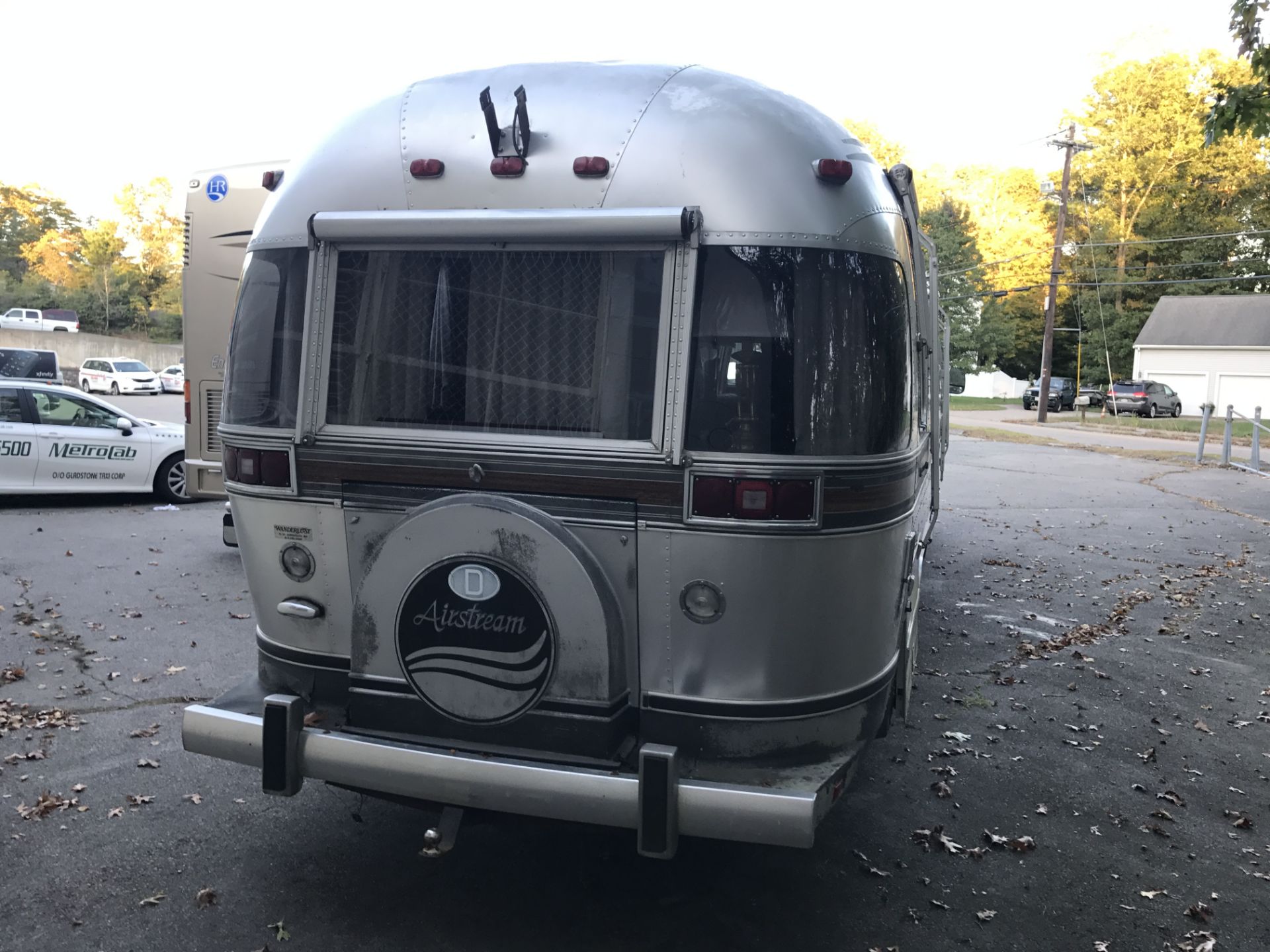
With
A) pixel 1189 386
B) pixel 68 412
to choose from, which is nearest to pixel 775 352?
pixel 68 412

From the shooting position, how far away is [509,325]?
368 centimetres

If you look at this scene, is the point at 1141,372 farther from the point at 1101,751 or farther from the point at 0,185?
the point at 0,185

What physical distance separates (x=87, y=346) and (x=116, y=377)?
1986 cm

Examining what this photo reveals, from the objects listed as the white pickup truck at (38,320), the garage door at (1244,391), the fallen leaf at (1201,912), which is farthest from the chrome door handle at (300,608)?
the white pickup truck at (38,320)

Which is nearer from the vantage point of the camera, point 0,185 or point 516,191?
point 516,191

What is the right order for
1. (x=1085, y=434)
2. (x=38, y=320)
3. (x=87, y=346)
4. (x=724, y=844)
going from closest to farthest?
(x=724, y=844) < (x=1085, y=434) < (x=87, y=346) < (x=38, y=320)

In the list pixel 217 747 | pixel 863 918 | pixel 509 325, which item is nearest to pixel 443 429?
pixel 509 325

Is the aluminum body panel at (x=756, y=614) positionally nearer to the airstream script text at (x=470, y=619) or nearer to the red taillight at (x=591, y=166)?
the airstream script text at (x=470, y=619)

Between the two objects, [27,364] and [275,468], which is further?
[27,364]

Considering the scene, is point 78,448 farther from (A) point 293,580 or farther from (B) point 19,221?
(B) point 19,221

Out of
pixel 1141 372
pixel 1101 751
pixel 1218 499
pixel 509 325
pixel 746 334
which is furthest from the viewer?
pixel 1141 372

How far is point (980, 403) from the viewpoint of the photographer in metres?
54.6

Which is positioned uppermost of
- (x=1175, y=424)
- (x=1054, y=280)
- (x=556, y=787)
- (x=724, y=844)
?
(x=1054, y=280)

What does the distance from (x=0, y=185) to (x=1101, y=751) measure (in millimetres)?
87336
